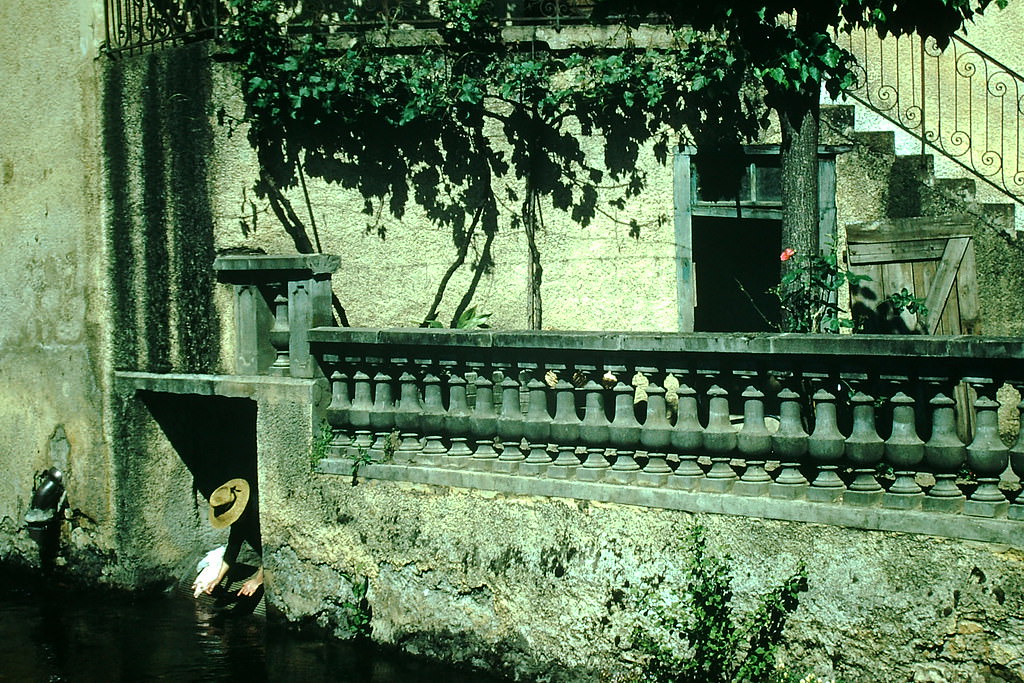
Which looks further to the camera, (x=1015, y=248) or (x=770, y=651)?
(x=1015, y=248)

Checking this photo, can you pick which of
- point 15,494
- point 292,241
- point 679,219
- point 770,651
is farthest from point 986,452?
point 15,494

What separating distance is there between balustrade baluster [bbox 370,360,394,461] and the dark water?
4.11 feet

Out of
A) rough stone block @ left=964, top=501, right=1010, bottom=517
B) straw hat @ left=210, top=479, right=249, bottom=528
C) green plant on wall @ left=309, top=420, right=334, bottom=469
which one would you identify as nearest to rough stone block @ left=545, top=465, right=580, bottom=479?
green plant on wall @ left=309, top=420, right=334, bottom=469

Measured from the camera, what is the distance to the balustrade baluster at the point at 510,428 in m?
5.99

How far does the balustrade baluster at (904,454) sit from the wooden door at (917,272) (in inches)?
133

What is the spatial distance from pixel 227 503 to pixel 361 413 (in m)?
1.82

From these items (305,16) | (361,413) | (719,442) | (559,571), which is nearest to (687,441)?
(719,442)

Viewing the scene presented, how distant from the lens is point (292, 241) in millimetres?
8148

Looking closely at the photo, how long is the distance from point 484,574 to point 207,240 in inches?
137

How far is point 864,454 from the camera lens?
4988mm

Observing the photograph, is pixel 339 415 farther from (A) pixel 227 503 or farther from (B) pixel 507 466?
(A) pixel 227 503

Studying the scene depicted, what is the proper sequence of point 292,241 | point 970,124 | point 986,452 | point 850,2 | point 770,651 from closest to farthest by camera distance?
point 986,452
point 770,651
point 850,2
point 292,241
point 970,124

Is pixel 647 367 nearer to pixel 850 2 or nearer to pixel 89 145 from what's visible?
pixel 850 2

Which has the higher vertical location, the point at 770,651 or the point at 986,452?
the point at 986,452
